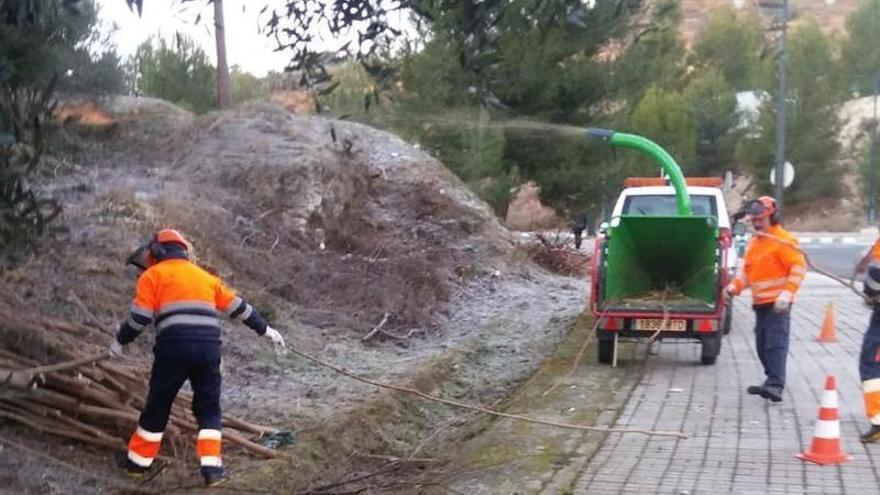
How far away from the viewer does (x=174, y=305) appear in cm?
789

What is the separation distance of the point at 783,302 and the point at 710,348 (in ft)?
9.11

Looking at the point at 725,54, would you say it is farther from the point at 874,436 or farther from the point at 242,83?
the point at 874,436

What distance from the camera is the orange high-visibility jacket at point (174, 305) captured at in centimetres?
784

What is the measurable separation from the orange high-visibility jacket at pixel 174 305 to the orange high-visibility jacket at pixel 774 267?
4.65 meters

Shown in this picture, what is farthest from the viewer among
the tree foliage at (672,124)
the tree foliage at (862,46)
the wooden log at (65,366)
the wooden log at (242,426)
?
the tree foliage at (672,124)

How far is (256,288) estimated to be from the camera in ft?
42.6

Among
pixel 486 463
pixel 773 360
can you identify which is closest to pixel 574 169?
pixel 773 360

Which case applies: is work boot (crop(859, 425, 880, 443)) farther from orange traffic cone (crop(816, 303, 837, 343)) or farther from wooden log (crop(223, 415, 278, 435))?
orange traffic cone (crop(816, 303, 837, 343))

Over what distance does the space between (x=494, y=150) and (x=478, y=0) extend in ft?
72.0

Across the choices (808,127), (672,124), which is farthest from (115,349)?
(808,127)

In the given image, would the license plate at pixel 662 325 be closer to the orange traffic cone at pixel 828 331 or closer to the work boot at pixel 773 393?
the work boot at pixel 773 393

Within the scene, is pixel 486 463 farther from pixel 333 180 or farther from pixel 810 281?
pixel 810 281

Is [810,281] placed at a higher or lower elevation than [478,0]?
lower

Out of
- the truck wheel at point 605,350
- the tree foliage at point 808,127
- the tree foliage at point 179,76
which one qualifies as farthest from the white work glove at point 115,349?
the tree foliage at point 808,127
